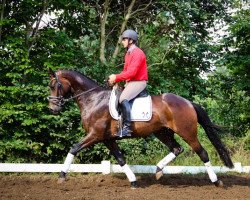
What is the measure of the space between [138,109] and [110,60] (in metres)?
5.63

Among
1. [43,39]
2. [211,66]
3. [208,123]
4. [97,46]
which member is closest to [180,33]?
[211,66]

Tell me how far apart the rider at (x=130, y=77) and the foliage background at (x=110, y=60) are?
3.12 meters

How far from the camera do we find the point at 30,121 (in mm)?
10750

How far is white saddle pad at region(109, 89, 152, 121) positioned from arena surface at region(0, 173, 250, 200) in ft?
4.60

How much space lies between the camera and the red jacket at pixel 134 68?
27.3 feet

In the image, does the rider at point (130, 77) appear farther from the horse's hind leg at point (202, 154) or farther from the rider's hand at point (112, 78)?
the horse's hind leg at point (202, 154)

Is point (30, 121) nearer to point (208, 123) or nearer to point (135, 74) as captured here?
point (135, 74)

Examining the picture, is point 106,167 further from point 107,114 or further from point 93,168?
point 107,114

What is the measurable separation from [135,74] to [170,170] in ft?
11.4

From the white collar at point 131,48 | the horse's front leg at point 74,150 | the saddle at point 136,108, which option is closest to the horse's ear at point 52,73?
the saddle at point 136,108

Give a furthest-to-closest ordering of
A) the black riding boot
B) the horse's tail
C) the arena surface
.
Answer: the horse's tail
the black riding boot
the arena surface

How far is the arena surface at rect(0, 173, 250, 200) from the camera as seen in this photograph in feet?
24.1

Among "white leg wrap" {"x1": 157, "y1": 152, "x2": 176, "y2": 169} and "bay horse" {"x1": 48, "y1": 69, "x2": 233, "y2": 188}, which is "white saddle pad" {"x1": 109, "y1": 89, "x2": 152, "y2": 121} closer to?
"bay horse" {"x1": 48, "y1": 69, "x2": 233, "y2": 188}

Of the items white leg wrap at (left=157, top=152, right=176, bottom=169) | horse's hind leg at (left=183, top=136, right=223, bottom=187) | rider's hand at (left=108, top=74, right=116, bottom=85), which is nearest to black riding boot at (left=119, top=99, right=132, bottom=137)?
rider's hand at (left=108, top=74, right=116, bottom=85)
